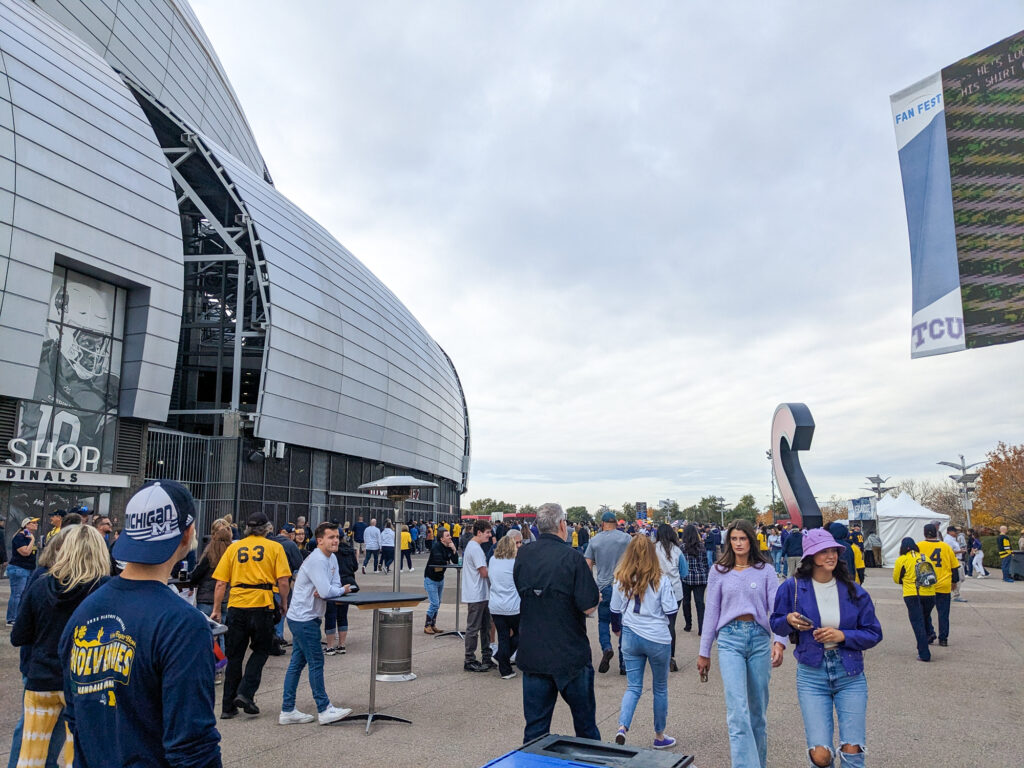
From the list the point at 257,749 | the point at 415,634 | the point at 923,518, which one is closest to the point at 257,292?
the point at 415,634

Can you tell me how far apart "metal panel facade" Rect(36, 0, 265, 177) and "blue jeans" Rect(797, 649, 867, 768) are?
3453 centimetres

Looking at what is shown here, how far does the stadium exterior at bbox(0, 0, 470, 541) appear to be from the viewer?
20250 millimetres

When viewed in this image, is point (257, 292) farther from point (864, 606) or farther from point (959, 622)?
point (864, 606)

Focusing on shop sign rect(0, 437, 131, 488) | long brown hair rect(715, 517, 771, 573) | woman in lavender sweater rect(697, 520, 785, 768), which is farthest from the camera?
shop sign rect(0, 437, 131, 488)

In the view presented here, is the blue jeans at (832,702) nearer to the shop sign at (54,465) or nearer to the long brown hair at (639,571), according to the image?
the long brown hair at (639,571)

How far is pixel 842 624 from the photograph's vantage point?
14.8ft

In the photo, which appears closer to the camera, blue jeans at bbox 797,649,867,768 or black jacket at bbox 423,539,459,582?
blue jeans at bbox 797,649,867,768

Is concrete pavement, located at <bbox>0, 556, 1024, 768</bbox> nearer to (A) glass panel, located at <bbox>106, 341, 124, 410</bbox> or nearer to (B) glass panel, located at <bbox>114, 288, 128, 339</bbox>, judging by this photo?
(A) glass panel, located at <bbox>106, 341, 124, 410</bbox>

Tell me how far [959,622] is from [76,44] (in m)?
32.5

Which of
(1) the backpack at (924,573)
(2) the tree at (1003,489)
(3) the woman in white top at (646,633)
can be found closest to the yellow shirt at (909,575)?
(1) the backpack at (924,573)

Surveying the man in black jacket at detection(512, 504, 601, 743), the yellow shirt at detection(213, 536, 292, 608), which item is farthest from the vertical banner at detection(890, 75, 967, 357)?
the yellow shirt at detection(213, 536, 292, 608)

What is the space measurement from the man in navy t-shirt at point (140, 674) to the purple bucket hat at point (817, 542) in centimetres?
378

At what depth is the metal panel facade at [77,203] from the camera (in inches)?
770

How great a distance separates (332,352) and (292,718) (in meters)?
26.6
